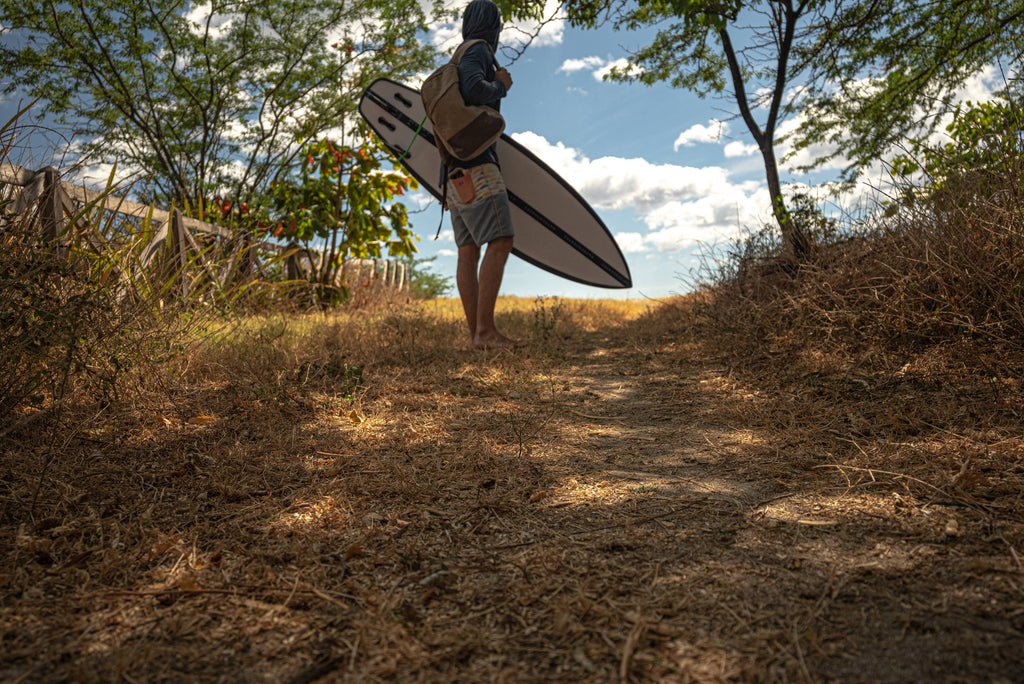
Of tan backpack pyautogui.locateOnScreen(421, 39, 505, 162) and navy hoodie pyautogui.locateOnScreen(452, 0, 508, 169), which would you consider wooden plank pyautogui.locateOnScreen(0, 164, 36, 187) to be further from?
navy hoodie pyautogui.locateOnScreen(452, 0, 508, 169)

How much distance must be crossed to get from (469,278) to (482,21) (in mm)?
1702

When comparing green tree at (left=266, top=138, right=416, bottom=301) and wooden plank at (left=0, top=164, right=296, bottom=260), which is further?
green tree at (left=266, top=138, right=416, bottom=301)

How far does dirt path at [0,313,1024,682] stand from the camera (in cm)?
121

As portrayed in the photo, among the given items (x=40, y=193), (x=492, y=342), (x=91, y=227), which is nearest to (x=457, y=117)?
(x=492, y=342)

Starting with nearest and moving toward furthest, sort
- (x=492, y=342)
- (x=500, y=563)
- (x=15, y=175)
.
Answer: (x=500, y=563), (x=15, y=175), (x=492, y=342)

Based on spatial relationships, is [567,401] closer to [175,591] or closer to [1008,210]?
[175,591]

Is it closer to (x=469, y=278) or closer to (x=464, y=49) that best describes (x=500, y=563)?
(x=469, y=278)

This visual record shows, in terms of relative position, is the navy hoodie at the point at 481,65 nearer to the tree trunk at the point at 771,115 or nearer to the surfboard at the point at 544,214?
the surfboard at the point at 544,214

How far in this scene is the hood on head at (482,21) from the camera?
4020 millimetres

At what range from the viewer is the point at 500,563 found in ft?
5.19

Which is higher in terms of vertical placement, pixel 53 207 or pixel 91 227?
pixel 53 207

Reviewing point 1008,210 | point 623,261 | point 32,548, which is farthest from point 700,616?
point 623,261

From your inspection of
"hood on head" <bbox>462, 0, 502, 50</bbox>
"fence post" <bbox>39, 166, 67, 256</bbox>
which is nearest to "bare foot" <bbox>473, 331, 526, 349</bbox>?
"hood on head" <bbox>462, 0, 502, 50</bbox>

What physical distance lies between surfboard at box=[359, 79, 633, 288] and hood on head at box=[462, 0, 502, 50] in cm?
141
